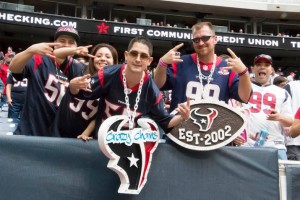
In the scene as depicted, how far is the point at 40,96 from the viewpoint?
247 cm

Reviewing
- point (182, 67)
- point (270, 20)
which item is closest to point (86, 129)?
point (182, 67)

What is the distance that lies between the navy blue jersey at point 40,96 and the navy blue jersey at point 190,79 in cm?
74

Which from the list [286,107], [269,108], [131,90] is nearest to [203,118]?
[131,90]

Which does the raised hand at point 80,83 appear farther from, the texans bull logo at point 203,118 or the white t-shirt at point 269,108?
the white t-shirt at point 269,108

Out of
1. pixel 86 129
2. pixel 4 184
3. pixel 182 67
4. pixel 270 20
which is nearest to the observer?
pixel 4 184

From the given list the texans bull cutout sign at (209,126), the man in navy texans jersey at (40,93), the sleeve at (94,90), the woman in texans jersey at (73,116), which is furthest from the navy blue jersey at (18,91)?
the texans bull cutout sign at (209,126)

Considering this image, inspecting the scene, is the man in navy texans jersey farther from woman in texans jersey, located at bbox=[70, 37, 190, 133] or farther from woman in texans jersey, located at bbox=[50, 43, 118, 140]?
woman in texans jersey, located at bbox=[70, 37, 190, 133]

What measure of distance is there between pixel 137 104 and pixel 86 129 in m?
0.38

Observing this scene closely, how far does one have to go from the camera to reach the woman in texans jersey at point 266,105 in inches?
129

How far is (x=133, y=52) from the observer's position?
2.11 metres

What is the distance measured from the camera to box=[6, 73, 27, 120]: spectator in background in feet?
17.3

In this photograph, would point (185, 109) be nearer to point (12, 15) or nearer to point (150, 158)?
point (150, 158)

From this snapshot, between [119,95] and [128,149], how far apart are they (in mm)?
436

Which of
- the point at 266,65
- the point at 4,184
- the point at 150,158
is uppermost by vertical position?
the point at 266,65
